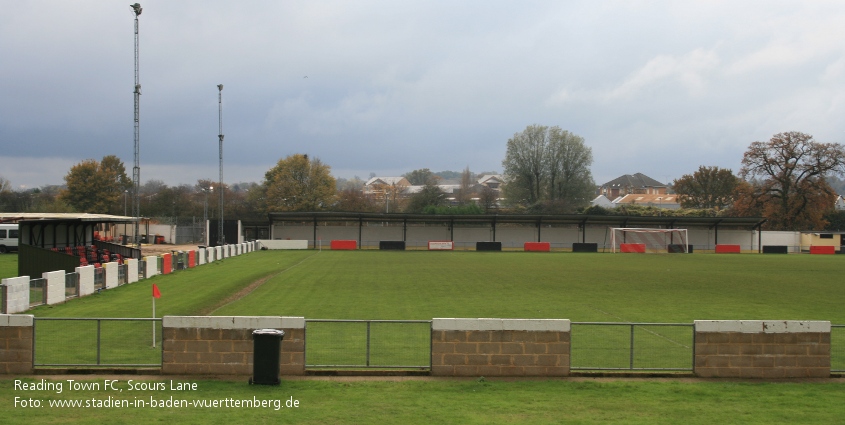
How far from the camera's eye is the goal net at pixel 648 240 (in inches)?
2940

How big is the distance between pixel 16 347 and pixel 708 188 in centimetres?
12790

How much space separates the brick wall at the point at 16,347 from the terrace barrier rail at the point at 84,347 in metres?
0.11

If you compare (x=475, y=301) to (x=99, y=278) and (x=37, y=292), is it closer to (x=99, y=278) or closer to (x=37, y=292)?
(x=37, y=292)

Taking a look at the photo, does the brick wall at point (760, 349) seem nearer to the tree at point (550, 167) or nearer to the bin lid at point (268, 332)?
the bin lid at point (268, 332)

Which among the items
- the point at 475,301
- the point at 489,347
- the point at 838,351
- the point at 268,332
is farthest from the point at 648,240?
the point at 268,332

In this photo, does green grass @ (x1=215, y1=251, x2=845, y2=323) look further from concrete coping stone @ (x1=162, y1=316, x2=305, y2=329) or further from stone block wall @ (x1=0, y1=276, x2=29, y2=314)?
concrete coping stone @ (x1=162, y1=316, x2=305, y2=329)

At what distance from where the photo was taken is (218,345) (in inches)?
498

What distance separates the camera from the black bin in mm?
11961

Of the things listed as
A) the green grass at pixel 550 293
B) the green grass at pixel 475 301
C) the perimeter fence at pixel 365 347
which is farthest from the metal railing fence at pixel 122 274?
the perimeter fence at pixel 365 347

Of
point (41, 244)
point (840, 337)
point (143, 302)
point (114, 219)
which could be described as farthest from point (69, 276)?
point (840, 337)

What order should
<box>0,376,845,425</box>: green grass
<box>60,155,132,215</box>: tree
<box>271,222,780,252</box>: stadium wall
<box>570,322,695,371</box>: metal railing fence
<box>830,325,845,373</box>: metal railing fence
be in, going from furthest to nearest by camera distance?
<box>60,155,132,215</box>: tree < <box>271,222,780,252</box>: stadium wall < <box>830,325,845,373</box>: metal railing fence < <box>570,322,695,371</box>: metal railing fence < <box>0,376,845,425</box>: green grass

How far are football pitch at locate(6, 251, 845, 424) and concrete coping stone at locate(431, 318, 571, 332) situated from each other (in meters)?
0.94

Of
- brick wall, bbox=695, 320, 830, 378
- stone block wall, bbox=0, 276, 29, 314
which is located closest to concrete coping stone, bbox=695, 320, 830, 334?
brick wall, bbox=695, 320, 830, 378

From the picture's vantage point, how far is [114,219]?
121 ft
